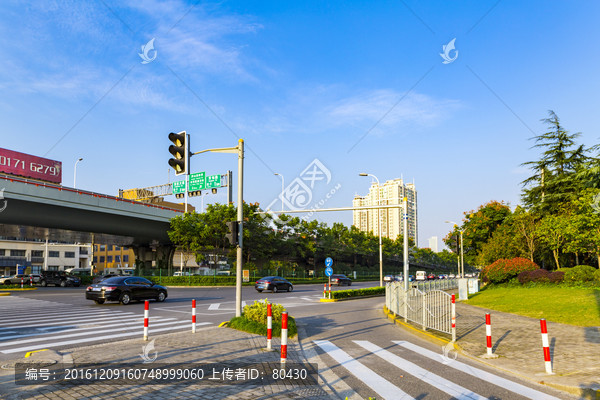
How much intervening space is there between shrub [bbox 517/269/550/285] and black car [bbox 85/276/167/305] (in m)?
23.7

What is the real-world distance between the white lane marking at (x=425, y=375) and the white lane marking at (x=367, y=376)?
0.72 metres

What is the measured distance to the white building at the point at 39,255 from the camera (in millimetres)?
86375

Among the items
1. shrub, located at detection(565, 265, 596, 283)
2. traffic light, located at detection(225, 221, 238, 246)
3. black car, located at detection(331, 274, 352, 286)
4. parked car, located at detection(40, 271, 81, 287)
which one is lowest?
black car, located at detection(331, 274, 352, 286)

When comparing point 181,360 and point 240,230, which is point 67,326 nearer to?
point 240,230

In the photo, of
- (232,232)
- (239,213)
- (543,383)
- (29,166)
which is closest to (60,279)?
(29,166)

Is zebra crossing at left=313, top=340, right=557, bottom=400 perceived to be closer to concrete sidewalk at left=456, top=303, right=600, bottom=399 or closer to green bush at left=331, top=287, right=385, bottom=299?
concrete sidewalk at left=456, top=303, right=600, bottom=399

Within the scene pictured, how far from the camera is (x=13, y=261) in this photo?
87188 mm

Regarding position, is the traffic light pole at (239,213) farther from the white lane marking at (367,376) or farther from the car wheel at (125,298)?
the car wheel at (125,298)

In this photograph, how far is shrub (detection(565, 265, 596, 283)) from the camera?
25.1m

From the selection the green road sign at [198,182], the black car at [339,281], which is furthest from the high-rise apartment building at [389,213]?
the green road sign at [198,182]

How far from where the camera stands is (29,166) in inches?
1805

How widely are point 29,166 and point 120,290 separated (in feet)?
107

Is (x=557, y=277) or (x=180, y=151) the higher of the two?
(x=180, y=151)

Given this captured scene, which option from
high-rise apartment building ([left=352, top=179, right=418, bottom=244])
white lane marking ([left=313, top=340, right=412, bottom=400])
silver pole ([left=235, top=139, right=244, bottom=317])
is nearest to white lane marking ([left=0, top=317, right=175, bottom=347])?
silver pole ([left=235, top=139, right=244, bottom=317])
